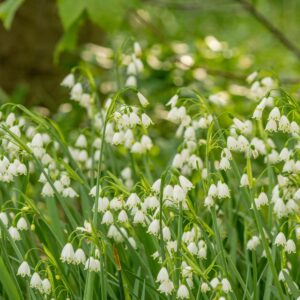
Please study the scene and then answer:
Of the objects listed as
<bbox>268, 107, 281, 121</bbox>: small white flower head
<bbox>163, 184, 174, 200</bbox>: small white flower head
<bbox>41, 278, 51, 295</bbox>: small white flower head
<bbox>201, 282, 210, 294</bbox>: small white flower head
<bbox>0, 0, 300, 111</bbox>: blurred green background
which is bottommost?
<bbox>0, 0, 300, 111</bbox>: blurred green background

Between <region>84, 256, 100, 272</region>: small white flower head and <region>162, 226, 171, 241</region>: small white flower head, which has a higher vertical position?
<region>84, 256, 100, 272</region>: small white flower head

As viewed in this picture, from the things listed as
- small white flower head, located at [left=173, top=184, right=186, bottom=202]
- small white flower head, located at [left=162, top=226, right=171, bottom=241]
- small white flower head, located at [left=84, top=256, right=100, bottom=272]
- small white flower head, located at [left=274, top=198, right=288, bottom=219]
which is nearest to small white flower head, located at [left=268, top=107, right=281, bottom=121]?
small white flower head, located at [left=274, top=198, right=288, bottom=219]

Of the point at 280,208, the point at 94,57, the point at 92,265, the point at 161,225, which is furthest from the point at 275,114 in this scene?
the point at 94,57

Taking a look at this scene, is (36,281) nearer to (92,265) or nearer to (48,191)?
(92,265)

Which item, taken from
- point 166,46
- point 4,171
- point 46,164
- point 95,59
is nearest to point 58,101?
point 95,59

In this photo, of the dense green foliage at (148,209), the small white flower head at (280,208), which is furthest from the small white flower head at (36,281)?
the small white flower head at (280,208)

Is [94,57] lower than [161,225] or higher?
lower

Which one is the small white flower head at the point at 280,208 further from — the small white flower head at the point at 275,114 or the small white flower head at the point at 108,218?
the small white flower head at the point at 108,218

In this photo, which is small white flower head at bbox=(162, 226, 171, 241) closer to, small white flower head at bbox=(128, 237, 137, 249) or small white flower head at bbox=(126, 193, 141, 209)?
small white flower head at bbox=(126, 193, 141, 209)

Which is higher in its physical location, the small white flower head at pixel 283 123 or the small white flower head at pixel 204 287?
the small white flower head at pixel 283 123

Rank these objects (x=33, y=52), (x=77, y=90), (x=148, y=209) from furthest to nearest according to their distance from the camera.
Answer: (x=33, y=52) → (x=77, y=90) → (x=148, y=209)

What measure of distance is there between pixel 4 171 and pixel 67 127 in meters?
2.26

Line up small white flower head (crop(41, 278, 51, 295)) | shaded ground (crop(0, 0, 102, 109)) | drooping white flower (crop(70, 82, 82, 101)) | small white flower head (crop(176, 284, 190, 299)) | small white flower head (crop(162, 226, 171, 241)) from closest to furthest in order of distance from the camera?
small white flower head (crop(176, 284, 190, 299)), small white flower head (crop(41, 278, 51, 295)), small white flower head (crop(162, 226, 171, 241)), drooping white flower (crop(70, 82, 82, 101)), shaded ground (crop(0, 0, 102, 109))

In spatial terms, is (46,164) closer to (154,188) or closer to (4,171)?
(4,171)
